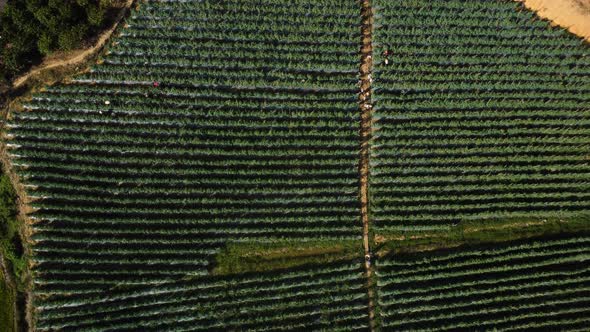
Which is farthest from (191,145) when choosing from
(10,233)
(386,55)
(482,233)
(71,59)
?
(482,233)

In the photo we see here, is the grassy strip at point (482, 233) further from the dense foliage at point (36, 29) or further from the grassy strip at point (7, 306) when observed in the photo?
the dense foliage at point (36, 29)

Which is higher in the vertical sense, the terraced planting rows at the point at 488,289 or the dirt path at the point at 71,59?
the dirt path at the point at 71,59

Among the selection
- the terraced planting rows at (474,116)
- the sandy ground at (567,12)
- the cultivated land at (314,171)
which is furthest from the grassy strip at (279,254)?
the sandy ground at (567,12)

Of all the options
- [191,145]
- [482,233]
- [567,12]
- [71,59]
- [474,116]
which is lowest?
[482,233]

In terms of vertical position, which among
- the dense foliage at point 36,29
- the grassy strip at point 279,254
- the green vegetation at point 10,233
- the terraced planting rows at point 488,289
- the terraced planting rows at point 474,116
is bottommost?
the terraced planting rows at point 488,289

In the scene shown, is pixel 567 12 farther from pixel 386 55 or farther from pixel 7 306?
pixel 7 306

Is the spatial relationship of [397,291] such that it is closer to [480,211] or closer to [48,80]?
[480,211]

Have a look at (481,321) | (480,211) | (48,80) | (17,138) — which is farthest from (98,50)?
(481,321)
